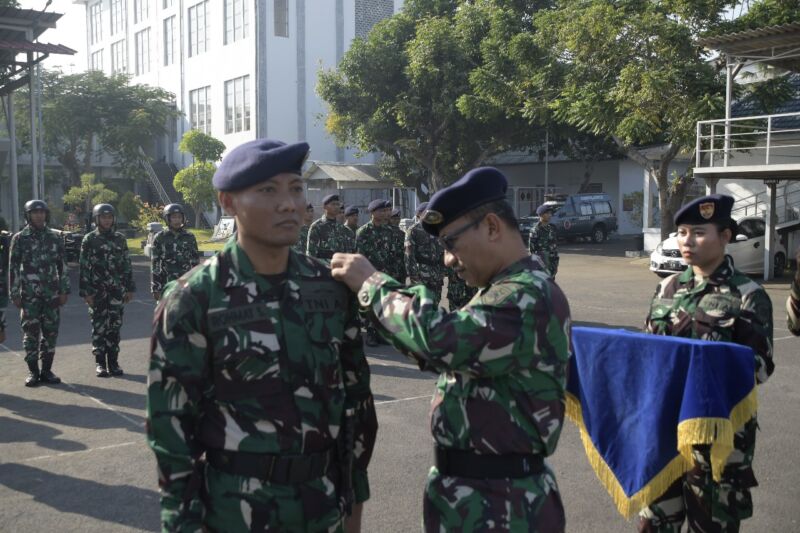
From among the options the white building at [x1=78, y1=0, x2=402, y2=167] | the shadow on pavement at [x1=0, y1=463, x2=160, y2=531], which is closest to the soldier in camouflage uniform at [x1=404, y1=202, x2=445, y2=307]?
the shadow on pavement at [x1=0, y1=463, x2=160, y2=531]

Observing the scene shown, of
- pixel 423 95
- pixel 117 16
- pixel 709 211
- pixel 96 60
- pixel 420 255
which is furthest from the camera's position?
pixel 96 60

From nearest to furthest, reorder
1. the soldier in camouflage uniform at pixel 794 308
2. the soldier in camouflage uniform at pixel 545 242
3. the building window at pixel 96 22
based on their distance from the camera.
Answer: the soldier in camouflage uniform at pixel 794 308 < the soldier in camouflage uniform at pixel 545 242 < the building window at pixel 96 22

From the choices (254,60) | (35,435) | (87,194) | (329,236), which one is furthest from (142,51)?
(35,435)

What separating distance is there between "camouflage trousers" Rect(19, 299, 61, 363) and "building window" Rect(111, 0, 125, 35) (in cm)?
5090

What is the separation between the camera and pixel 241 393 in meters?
2.19

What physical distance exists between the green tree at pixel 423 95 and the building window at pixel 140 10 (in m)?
24.7

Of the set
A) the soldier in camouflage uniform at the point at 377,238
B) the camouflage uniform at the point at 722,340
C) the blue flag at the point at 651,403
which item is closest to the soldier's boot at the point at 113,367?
the soldier in camouflage uniform at the point at 377,238

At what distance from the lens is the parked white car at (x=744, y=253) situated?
1714 centimetres

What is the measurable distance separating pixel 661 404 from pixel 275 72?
39062mm

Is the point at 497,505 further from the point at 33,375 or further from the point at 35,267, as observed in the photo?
the point at 35,267

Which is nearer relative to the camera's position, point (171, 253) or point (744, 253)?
point (171, 253)

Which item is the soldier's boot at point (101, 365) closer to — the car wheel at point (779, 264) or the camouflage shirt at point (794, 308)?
the camouflage shirt at point (794, 308)

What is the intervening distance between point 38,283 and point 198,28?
130ft

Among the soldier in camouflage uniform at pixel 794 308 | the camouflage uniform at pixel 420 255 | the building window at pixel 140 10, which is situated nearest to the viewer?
the soldier in camouflage uniform at pixel 794 308
